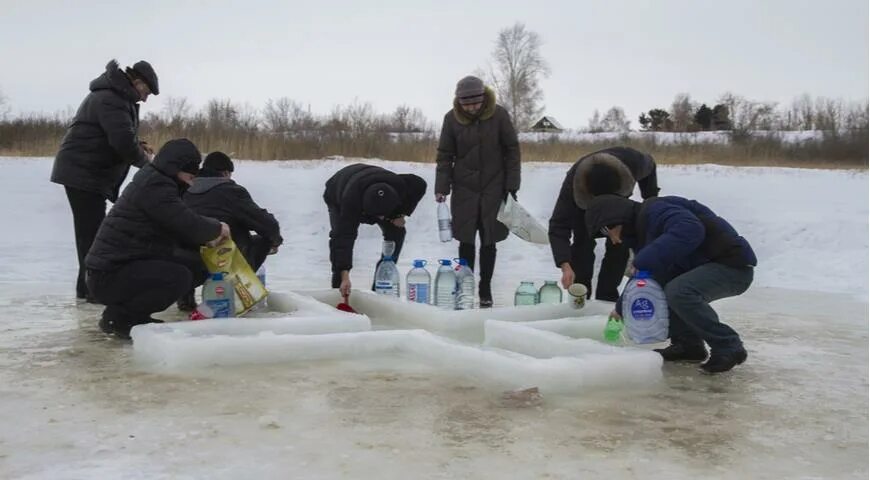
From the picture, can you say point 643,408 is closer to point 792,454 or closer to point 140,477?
point 792,454

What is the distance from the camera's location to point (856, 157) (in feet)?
70.0

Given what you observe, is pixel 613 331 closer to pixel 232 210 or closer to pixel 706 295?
pixel 706 295

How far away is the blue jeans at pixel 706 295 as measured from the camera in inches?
158

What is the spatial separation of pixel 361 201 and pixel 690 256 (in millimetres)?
2018

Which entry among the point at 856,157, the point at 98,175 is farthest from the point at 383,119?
the point at 98,175

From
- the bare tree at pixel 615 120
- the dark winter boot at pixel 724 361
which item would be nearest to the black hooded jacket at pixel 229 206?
the dark winter boot at pixel 724 361

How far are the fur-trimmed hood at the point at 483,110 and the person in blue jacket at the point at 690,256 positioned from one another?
183 centimetres

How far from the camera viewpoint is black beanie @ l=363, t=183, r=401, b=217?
205 inches

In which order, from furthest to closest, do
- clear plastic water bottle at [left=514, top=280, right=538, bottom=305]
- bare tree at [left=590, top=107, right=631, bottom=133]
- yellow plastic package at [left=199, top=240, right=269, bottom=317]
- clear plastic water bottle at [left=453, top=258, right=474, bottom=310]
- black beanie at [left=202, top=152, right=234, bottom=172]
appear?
bare tree at [left=590, top=107, right=631, bottom=133] → clear plastic water bottle at [left=514, top=280, right=538, bottom=305] → clear plastic water bottle at [left=453, top=258, right=474, bottom=310] → black beanie at [left=202, top=152, right=234, bottom=172] → yellow plastic package at [left=199, top=240, right=269, bottom=317]

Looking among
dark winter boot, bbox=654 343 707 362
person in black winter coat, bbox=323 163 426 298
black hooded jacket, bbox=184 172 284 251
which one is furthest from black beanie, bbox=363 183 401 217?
dark winter boot, bbox=654 343 707 362

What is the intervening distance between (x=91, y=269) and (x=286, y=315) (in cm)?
106

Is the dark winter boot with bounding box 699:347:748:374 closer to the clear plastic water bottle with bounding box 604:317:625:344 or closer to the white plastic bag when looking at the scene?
the clear plastic water bottle with bounding box 604:317:625:344

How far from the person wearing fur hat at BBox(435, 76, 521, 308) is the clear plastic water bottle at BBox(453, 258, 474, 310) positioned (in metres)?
0.32

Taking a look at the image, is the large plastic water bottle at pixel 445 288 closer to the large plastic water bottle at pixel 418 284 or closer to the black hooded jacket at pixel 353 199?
the large plastic water bottle at pixel 418 284
